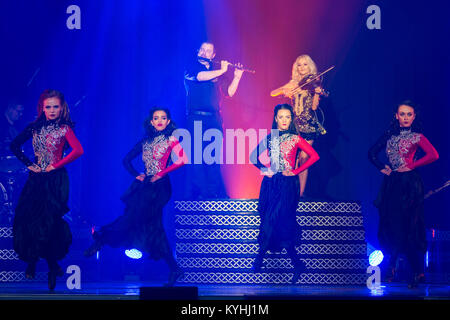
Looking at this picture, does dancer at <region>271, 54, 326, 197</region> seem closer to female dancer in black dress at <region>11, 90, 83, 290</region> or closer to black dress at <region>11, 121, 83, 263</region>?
female dancer in black dress at <region>11, 90, 83, 290</region>

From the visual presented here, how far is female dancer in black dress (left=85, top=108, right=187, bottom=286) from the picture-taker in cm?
769

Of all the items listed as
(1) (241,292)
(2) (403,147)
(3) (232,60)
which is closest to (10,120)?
(3) (232,60)

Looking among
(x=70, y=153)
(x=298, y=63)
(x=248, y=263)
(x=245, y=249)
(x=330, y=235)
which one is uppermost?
(x=298, y=63)

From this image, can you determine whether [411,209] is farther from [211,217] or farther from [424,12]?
[424,12]

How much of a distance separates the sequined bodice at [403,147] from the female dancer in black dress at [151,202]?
2.18 meters

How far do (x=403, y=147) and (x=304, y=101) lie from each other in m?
1.39

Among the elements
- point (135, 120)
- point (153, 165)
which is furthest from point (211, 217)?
point (135, 120)

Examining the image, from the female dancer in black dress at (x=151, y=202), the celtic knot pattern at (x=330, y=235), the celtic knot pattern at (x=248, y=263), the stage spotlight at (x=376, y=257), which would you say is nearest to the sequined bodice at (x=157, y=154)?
the female dancer in black dress at (x=151, y=202)

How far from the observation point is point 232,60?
9234mm

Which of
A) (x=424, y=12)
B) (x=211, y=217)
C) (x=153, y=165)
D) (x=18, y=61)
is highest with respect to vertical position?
(x=424, y=12)

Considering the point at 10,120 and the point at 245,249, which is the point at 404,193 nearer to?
the point at 245,249
